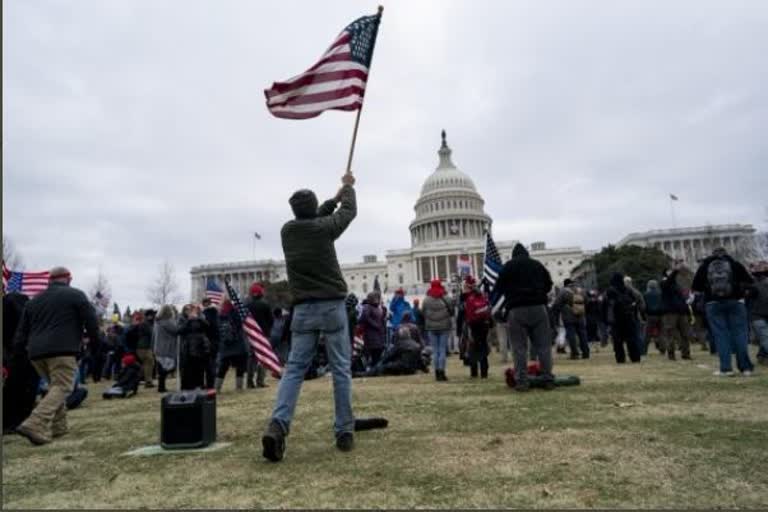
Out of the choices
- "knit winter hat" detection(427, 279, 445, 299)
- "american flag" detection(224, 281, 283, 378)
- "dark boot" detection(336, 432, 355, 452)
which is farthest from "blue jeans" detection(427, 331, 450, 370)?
"dark boot" detection(336, 432, 355, 452)

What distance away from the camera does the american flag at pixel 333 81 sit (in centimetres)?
616

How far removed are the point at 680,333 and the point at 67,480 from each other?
13.7 m

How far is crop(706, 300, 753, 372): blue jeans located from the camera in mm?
8836

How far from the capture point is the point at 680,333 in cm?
1337

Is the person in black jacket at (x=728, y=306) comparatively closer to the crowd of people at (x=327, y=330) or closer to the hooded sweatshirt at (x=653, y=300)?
the crowd of people at (x=327, y=330)

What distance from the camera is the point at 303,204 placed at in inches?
196

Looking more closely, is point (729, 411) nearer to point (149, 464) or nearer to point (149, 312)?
point (149, 464)

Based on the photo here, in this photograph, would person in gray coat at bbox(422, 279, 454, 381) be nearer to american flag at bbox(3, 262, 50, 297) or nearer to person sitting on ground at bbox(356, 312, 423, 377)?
person sitting on ground at bbox(356, 312, 423, 377)

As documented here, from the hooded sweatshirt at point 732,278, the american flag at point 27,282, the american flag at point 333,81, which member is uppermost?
the american flag at point 333,81

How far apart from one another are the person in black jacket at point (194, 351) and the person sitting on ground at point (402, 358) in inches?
173

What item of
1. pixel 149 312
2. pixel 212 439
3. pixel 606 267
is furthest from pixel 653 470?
pixel 606 267

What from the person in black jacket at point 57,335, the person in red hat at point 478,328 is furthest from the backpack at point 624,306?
the person in black jacket at point 57,335

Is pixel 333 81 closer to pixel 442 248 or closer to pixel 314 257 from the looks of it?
pixel 314 257

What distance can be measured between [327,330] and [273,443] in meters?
1.07
